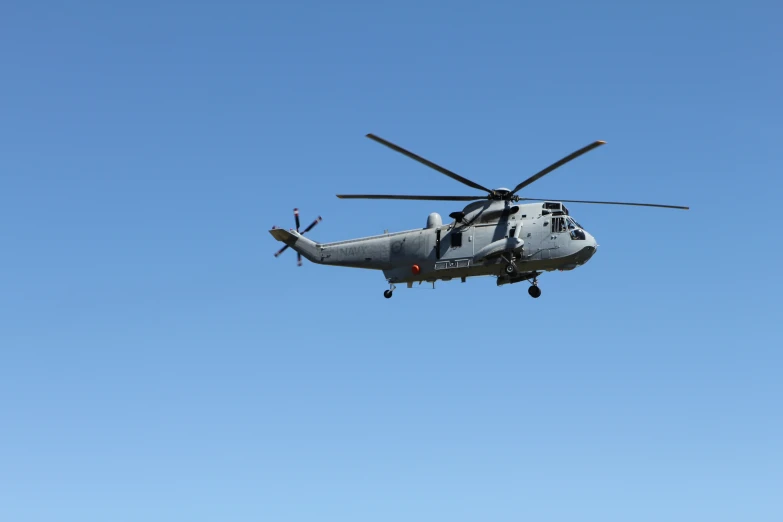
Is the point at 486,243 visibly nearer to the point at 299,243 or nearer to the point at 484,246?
the point at 484,246

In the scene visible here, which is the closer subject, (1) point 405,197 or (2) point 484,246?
(2) point 484,246

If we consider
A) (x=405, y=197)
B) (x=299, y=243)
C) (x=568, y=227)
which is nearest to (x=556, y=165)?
(x=568, y=227)

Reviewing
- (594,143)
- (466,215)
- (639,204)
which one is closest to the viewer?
(594,143)

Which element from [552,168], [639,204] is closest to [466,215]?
[552,168]

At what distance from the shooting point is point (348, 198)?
60906 mm

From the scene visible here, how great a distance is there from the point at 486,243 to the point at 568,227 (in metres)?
5.17

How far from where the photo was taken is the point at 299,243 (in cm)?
6912

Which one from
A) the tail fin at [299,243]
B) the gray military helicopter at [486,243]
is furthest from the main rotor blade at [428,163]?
the tail fin at [299,243]

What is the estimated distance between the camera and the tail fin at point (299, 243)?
2685 inches

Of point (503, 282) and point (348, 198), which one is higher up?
point (348, 198)

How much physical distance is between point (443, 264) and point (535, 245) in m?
6.14

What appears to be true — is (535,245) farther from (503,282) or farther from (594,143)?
(594,143)

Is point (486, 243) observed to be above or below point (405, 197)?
below

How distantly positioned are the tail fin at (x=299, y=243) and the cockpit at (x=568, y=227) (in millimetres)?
17805
